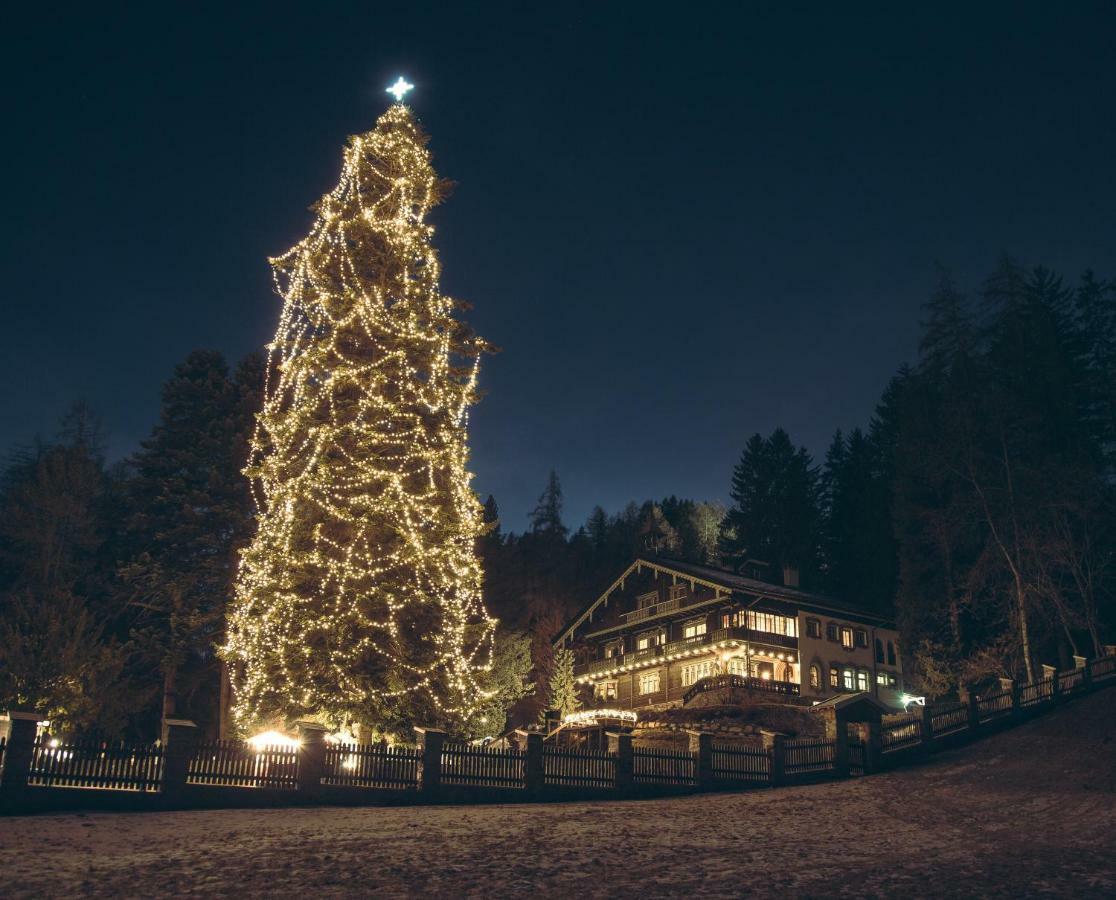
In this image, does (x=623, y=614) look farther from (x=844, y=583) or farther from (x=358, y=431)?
(x=358, y=431)

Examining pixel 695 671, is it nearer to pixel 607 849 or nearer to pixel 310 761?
pixel 310 761

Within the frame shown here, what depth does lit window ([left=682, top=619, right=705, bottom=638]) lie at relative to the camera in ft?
168

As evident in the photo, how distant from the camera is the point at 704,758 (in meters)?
22.6

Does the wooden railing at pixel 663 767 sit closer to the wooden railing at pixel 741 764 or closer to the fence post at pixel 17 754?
the wooden railing at pixel 741 764

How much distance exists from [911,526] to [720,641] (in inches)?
545

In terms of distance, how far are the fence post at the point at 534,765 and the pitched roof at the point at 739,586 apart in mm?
29360

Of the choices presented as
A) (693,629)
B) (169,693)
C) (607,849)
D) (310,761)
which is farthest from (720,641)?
(607,849)

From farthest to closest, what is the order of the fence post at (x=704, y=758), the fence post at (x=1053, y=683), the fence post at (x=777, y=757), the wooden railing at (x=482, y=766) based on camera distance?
the fence post at (x=1053, y=683)
the fence post at (x=777, y=757)
the fence post at (x=704, y=758)
the wooden railing at (x=482, y=766)

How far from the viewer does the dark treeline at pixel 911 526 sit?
35.6 metres

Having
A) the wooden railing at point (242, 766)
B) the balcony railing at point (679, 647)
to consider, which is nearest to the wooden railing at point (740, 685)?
the balcony railing at point (679, 647)

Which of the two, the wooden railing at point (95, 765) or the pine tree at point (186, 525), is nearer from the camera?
the wooden railing at point (95, 765)

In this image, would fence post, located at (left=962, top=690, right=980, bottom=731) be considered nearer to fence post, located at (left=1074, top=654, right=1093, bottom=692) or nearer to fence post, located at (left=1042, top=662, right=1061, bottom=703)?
fence post, located at (left=1042, top=662, right=1061, bottom=703)

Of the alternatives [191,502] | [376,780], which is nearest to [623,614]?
[191,502]

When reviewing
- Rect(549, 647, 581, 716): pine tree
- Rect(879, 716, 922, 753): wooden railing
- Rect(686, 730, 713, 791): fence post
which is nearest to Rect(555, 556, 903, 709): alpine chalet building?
Rect(549, 647, 581, 716): pine tree
